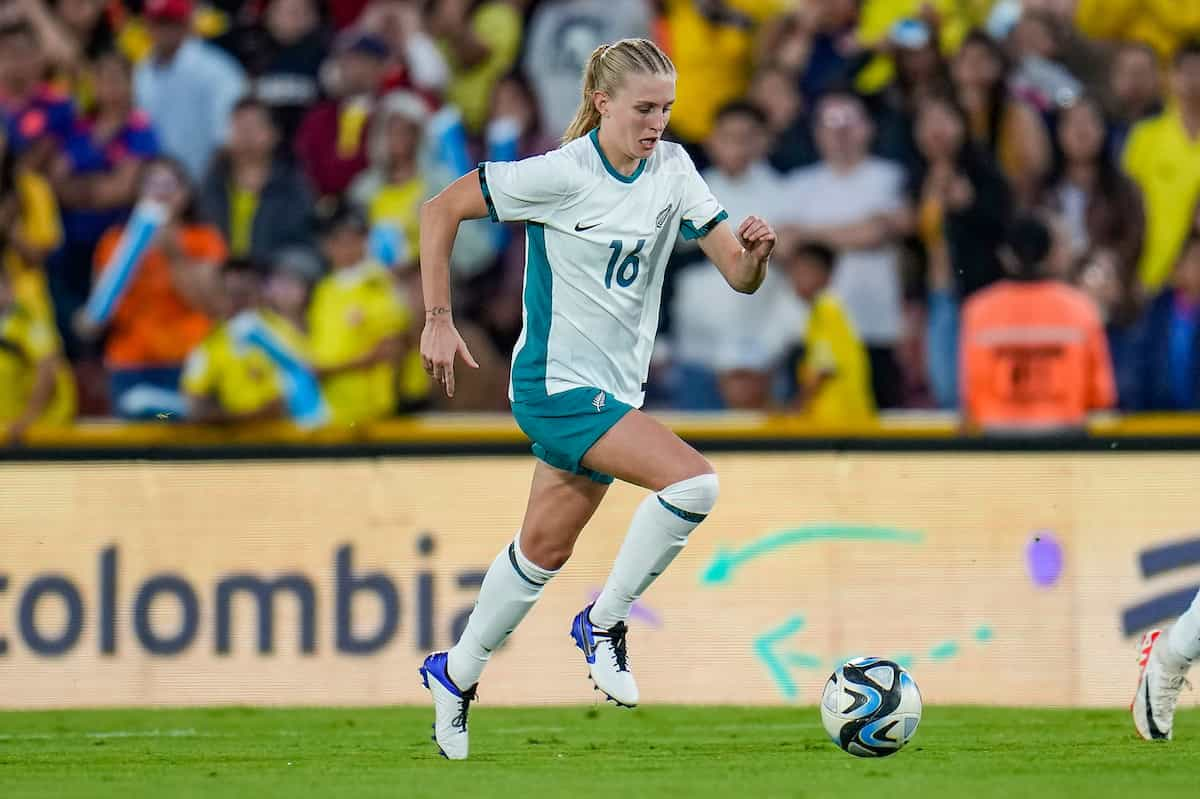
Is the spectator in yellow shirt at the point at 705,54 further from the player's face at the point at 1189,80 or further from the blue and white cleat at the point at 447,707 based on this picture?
the blue and white cleat at the point at 447,707

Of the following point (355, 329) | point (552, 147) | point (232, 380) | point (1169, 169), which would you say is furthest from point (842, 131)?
point (232, 380)

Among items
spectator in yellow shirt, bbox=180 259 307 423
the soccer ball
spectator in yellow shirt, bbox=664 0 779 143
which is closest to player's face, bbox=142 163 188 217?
spectator in yellow shirt, bbox=180 259 307 423

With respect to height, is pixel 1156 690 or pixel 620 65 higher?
pixel 620 65

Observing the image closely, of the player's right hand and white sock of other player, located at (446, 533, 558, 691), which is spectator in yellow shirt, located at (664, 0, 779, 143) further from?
the player's right hand

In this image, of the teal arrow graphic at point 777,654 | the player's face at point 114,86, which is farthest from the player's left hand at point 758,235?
the player's face at point 114,86

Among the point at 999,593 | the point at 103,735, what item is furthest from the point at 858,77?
the point at 103,735

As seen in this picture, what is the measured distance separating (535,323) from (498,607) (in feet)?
3.04

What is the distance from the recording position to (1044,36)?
1085 centimetres

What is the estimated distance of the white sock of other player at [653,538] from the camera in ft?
19.2

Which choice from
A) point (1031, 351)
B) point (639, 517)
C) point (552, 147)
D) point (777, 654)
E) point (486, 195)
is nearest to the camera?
point (486, 195)

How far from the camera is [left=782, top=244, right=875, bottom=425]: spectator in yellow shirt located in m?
10.2

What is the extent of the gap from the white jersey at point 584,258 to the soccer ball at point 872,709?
3.81 ft

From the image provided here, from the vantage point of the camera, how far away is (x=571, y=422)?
594 cm

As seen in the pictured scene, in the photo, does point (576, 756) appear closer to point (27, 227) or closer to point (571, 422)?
point (571, 422)
